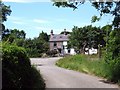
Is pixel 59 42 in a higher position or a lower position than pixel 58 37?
lower

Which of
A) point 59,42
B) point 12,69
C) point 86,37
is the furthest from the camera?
point 59,42

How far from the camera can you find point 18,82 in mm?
12781

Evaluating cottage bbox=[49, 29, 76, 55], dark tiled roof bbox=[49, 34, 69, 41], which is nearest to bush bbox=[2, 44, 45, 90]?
cottage bbox=[49, 29, 76, 55]

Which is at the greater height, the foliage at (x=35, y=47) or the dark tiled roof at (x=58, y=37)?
the dark tiled roof at (x=58, y=37)

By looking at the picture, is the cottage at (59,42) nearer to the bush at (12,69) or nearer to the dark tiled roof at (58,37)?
the dark tiled roof at (58,37)

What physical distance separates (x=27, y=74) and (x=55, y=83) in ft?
17.9

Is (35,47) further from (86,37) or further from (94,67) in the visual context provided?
(94,67)

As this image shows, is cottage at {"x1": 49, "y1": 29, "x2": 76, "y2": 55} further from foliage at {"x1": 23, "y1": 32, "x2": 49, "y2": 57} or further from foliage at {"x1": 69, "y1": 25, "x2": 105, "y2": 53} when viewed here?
foliage at {"x1": 69, "y1": 25, "x2": 105, "y2": 53}

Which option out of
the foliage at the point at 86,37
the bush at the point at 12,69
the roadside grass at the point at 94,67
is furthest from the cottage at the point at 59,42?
the bush at the point at 12,69

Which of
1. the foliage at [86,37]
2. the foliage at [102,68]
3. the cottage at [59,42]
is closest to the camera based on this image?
the foliage at [102,68]

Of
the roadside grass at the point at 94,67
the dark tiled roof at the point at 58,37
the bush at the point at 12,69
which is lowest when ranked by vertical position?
the roadside grass at the point at 94,67

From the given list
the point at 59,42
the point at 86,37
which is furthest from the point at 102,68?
Result: the point at 59,42

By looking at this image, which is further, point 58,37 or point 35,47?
point 58,37

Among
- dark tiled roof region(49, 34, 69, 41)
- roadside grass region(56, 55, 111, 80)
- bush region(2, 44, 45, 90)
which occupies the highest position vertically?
dark tiled roof region(49, 34, 69, 41)
